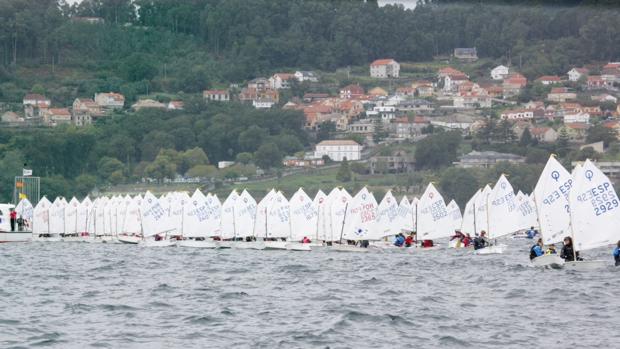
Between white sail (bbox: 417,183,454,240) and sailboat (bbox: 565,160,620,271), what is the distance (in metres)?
25.1

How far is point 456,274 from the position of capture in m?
50.4

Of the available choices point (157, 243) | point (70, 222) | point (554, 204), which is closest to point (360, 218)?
point (157, 243)

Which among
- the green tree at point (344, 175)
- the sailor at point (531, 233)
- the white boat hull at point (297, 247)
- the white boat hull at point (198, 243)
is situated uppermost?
the green tree at point (344, 175)

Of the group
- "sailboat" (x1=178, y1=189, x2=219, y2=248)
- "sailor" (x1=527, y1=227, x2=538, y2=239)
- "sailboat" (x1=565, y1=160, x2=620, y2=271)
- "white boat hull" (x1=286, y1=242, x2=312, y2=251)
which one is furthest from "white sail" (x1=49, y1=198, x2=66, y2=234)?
"sailboat" (x1=565, y1=160, x2=620, y2=271)

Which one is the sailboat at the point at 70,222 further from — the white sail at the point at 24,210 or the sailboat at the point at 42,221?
the white sail at the point at 24,210

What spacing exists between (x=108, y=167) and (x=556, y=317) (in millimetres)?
159054

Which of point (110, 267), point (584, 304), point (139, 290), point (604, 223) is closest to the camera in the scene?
point (584, 304)

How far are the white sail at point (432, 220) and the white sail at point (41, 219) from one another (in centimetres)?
3456

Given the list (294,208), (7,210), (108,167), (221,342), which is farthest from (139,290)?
(108,167)

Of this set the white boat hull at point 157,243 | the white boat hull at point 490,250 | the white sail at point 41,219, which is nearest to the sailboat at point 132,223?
the white boat hull at point 157,243

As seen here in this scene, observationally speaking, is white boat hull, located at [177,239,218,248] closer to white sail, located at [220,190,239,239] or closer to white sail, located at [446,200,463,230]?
white sail, located at [220,190,239,239]

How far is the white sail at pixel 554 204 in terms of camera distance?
1960 inches

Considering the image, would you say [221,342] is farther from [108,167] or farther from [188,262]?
[108,167]

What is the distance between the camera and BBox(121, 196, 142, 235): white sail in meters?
91.0
